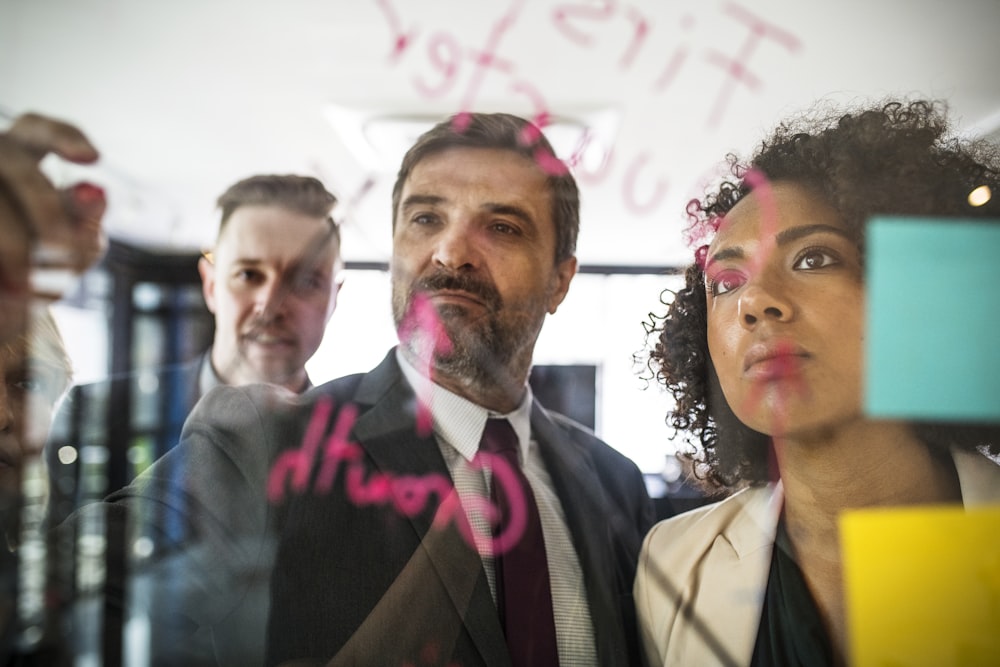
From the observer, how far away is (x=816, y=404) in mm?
891

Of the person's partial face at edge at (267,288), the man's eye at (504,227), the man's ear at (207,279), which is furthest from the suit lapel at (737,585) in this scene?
the man's ear at (207,279)

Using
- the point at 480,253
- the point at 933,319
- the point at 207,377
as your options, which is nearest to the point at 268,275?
the point at 207,377

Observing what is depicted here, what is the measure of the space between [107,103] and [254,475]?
0.51 meters

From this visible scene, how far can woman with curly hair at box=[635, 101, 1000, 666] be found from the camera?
0.89m

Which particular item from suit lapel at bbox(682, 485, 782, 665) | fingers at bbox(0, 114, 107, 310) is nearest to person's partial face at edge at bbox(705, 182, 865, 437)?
suit lapel at bbox(682, 485, 782, 665)

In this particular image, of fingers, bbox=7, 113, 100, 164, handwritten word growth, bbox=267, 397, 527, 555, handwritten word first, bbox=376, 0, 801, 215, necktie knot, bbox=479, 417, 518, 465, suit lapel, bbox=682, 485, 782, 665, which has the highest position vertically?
handwritten word first, bbox=376, 0, 801, 215

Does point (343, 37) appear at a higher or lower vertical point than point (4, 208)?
higher

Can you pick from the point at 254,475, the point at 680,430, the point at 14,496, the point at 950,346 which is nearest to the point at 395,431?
the point at 254,475

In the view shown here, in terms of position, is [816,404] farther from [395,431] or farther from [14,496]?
[14,496]

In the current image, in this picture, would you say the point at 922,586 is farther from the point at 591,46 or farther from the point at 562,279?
the point at 591,46

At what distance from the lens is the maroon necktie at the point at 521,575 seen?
34.9 inches

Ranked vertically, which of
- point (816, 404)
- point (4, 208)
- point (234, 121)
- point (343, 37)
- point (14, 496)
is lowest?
point (14, 496)

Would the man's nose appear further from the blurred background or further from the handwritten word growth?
the handwritten word growth

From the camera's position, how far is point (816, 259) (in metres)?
0.89
